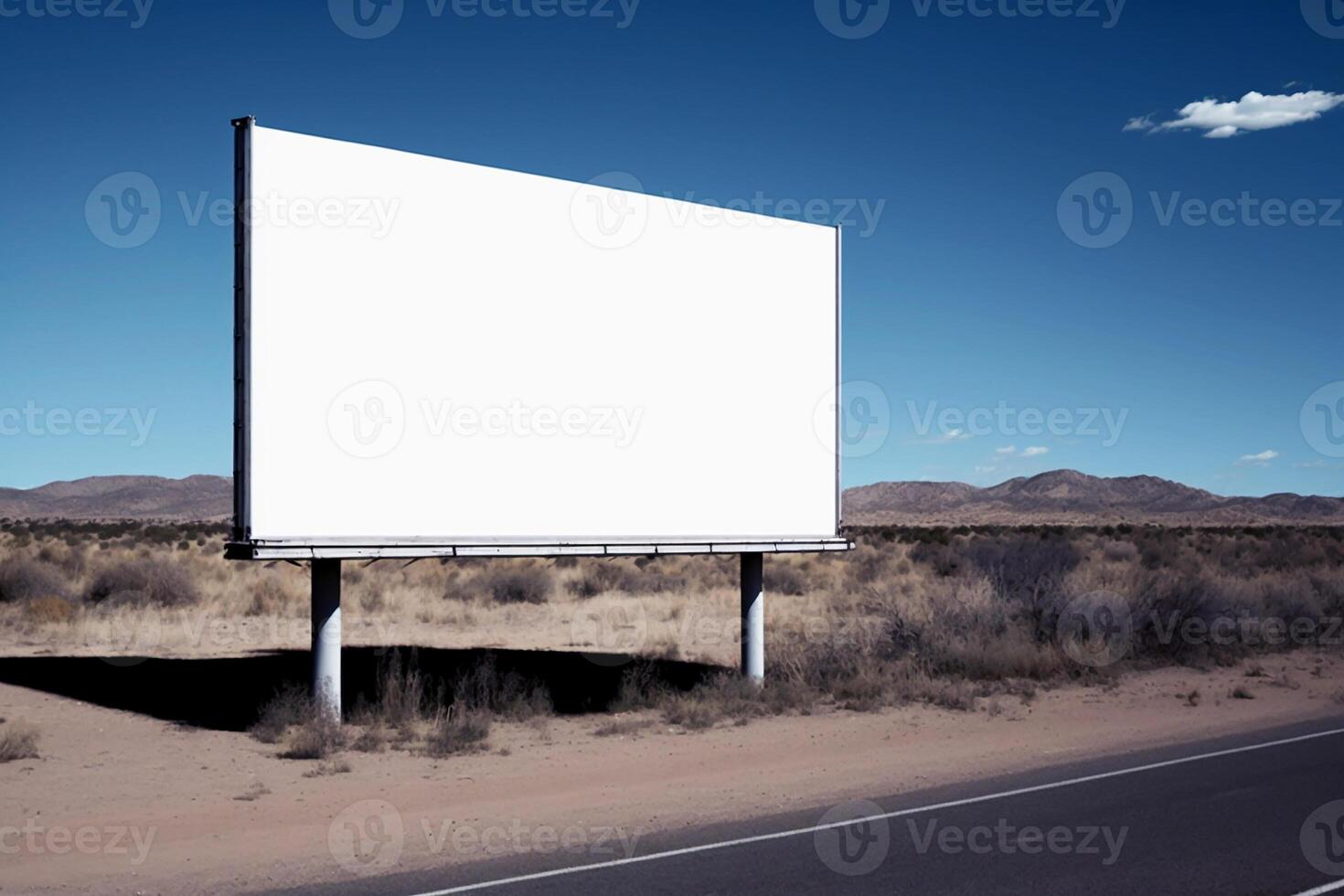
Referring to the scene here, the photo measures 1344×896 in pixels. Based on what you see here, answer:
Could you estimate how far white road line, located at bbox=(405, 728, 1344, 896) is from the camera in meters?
8.16

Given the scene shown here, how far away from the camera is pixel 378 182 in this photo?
1489cm

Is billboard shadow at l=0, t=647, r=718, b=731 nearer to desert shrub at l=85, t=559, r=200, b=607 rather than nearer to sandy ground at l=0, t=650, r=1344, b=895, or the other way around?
sandy ground at l=0, t=650, r=1344, b=895

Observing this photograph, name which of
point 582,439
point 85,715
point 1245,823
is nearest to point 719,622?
point 582,439

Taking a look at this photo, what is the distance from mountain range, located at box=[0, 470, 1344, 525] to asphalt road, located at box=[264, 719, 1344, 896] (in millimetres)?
129097

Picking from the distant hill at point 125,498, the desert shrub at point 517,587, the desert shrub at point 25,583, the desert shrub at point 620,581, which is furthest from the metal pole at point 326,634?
the distant hill at point 125,498

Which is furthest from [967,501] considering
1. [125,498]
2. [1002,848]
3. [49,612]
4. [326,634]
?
[1002,848]

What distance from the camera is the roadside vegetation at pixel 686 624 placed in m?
16.7

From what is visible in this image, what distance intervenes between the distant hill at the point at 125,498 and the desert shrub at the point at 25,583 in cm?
11411

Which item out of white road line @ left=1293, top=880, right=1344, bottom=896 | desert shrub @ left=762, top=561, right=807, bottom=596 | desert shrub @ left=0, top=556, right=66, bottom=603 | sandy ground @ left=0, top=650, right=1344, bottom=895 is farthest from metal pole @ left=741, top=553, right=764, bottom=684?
desert shrub @ left=762, top=561, right=807, bottom=596

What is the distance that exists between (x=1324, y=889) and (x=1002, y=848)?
2086 mm

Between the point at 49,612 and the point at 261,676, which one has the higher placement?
the point at 49,612

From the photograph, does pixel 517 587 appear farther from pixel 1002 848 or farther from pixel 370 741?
pixel 1002 848

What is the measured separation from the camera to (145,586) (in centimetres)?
3005

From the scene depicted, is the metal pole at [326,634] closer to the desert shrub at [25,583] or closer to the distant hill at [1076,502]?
the desert shrub at [25,583]
